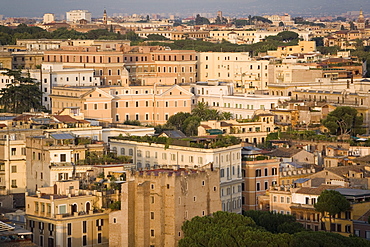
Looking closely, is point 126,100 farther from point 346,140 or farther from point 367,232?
point 367,232

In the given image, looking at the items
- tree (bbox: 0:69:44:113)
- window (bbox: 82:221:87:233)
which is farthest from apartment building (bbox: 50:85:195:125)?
window (bbox: 82:221:87:233)

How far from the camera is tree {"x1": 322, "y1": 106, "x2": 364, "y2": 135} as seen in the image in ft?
231

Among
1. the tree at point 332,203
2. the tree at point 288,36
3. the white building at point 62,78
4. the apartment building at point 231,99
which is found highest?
the tree at point 288,36

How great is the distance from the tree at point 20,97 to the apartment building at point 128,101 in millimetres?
1341

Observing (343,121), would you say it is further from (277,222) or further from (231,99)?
(277,222)

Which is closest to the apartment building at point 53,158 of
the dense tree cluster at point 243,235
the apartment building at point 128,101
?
the dense tree cluster at point 243,235

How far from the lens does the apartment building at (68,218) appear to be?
4297 centimetres

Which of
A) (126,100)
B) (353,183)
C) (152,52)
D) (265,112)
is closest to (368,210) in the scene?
(353,183)

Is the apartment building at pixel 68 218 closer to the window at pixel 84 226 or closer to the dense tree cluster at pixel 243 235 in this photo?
the window at pixel 84 226

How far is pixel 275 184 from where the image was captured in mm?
53031

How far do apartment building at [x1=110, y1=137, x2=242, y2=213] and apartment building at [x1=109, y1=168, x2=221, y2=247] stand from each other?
14.6ft

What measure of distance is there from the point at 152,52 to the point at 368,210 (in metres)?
50.1

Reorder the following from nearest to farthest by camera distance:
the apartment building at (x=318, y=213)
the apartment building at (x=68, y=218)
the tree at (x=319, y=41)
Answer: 1. the apartment building at (x=68, y=218)
2. the apartment building at (x=318, y=213)
3. the tree at (x=319, y=41)

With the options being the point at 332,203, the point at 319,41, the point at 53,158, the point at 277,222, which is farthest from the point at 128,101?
the point at 319,41
